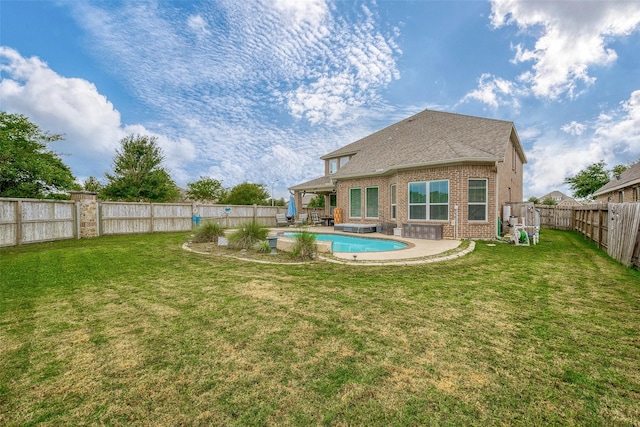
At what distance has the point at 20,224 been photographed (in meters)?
11.4

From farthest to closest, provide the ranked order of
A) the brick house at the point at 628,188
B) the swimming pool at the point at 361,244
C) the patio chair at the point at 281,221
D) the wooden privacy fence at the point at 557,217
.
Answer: the patio chair at the point at 281,221 < the wooden privacy fence at the point at 557,217 < the brick house at the point at 628,188 < the swimming pool at the point at 361,244

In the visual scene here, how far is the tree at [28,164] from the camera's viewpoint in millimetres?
17234

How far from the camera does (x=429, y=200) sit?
13.1m

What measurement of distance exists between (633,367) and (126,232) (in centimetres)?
1906

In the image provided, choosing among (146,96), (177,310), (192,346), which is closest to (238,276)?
(177,310)

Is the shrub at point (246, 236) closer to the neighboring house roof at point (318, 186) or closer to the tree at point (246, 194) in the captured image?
the neighboring house roof at point (318, 186)

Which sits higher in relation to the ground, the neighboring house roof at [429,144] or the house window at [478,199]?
the neighboring house roof at [429,144]

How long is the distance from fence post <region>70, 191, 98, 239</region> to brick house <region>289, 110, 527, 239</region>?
43.1ft

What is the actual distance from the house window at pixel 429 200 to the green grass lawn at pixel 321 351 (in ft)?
23.0

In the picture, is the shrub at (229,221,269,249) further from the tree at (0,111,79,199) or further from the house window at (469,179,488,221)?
the tree at (0,111,79,199)

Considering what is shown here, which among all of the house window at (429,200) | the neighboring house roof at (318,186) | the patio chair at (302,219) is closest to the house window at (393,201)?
the house window at (429,200)

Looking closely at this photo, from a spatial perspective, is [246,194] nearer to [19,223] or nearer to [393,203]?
[393,203]

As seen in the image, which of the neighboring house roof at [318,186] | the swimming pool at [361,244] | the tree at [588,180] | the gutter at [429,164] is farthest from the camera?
the tree at [588,180]

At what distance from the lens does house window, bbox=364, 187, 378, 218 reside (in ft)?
54.2
